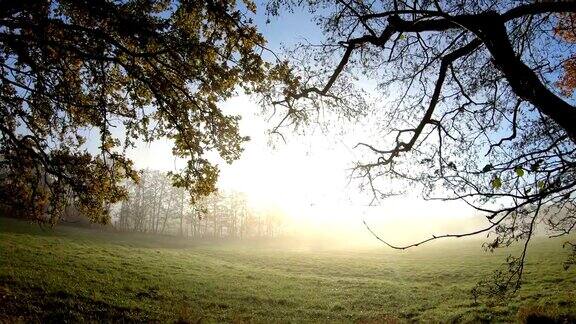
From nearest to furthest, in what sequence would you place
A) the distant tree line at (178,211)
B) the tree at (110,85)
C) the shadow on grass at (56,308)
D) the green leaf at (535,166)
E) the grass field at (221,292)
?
1. the green leaf at (535,166)
2. the tree at (110,85)
3. the shadow on grass at (56,308)
4. the grass field at (221,292)
5. the distant tree line at (178,211)

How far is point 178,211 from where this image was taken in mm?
108625

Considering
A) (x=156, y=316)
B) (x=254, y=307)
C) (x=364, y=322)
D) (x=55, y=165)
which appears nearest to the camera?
(x=55, y=165)

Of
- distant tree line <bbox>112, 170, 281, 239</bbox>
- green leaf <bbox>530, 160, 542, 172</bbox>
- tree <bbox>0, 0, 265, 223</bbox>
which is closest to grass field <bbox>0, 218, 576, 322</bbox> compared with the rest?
tree <bbox>0, 0, 265, 223</bbox>

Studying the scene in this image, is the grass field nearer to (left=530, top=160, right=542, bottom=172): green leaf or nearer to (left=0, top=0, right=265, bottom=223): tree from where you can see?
(left=0, top=0, right=265, bottom=223): tree

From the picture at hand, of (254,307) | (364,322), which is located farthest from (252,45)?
(254,307)

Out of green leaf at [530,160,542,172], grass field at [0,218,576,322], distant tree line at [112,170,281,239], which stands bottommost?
grass field at [0,218,576,322]

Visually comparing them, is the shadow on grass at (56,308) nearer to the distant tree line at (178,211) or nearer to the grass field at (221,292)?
the grass field at (221,292)

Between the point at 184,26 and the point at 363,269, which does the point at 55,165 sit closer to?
the point at 184,26

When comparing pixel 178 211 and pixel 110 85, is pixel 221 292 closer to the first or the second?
pixel 110 85

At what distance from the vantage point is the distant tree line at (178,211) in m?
90.5

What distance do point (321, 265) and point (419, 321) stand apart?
24.8 m

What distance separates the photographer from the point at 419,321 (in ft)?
61.0

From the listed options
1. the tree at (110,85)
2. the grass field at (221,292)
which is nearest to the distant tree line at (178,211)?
the grass field at (221,292)

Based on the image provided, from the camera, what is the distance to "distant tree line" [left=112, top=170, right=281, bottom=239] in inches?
3563
